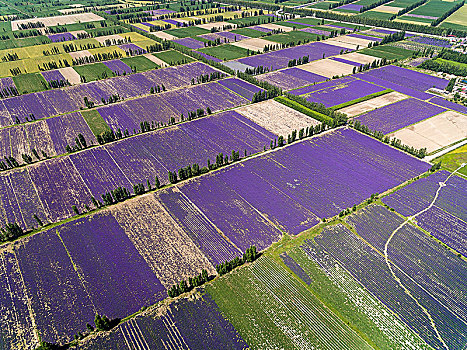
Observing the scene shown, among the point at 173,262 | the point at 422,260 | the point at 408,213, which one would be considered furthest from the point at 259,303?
the point at 408,213

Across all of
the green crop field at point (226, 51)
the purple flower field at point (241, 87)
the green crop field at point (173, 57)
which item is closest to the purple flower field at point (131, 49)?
the green crop field at point (173, 57)

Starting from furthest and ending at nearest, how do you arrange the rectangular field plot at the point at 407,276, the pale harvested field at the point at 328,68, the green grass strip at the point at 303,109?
1. the pale harvested field at the point at 328,68
2. the green grass strip at the point at 303,109
3. the rectangular field plot at the point at 407,276

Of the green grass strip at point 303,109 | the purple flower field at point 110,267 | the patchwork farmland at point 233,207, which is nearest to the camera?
the patchwork farmland at point 233,207

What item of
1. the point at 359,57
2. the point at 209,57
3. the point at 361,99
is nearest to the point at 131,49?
the point at 209,57

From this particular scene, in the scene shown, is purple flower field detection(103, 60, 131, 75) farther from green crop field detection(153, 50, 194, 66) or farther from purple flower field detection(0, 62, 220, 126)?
green crop field detection(153, 50, 194, 66)

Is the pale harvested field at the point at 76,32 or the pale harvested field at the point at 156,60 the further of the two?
the pale harvested field at the point at 76,32

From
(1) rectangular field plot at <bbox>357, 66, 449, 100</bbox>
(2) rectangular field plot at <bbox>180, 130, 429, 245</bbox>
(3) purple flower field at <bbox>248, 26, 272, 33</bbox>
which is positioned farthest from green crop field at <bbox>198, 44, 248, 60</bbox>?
(2) rectangular field plot at <bbox>180, 130, 429, 245</bbox>

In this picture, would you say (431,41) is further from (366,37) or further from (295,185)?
(295,185)

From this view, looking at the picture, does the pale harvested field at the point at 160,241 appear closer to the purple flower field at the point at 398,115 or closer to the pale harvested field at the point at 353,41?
the purple flower field at the point at 398,115
